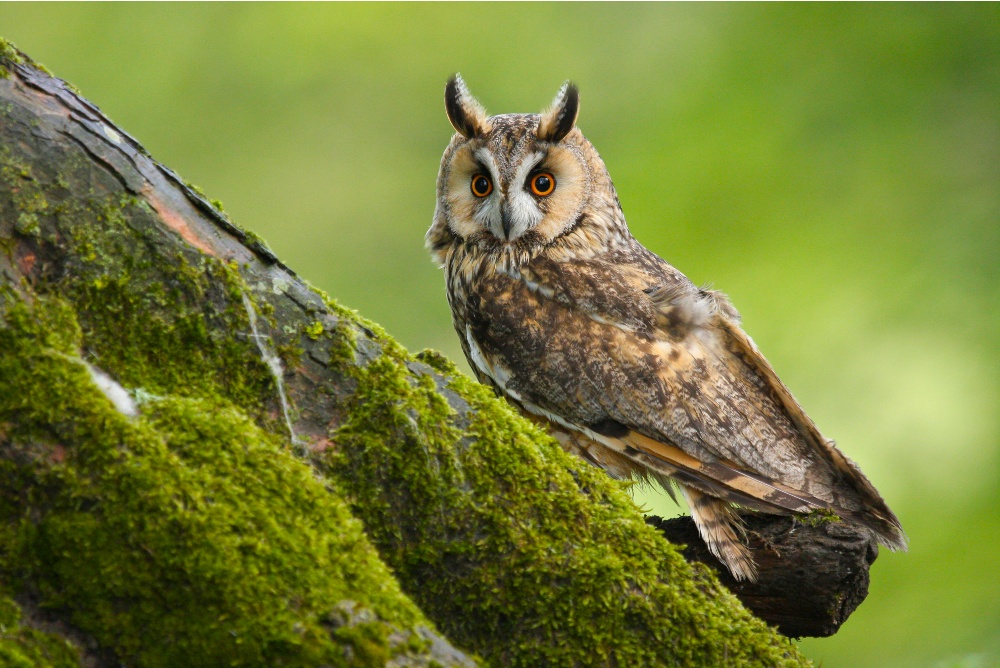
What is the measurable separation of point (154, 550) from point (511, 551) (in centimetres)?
64

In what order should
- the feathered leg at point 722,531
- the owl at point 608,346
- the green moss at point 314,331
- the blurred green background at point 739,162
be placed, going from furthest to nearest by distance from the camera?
the blurred green background at point 739,162 < the owl at point 608,346 < the feathered leg at point 722,531 < the green moss at point 314,331

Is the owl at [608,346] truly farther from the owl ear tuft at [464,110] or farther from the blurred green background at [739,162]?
the blurred green background at [739,162]

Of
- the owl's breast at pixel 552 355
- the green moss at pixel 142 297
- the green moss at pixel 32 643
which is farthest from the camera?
the owl's breast at pixel 552 355

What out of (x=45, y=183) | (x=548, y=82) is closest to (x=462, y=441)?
(x=45, y=183)

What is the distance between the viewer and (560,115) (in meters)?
3.29

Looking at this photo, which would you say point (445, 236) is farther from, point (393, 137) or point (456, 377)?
point (393, 137)

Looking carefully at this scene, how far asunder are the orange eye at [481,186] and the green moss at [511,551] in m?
1.67

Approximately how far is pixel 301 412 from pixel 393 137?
9.17m

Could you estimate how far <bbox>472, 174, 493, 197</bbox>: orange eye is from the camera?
3.37m

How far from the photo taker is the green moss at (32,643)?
136 centimetres

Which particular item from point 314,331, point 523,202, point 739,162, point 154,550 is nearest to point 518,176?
point 523,202

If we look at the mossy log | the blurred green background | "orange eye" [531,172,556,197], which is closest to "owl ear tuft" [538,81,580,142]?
"orange eye" [531,172,556,197]

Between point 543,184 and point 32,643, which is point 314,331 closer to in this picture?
point 32,643

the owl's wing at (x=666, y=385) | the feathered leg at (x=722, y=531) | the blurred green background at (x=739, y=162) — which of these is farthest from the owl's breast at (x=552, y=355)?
the blurred green background at (x=739, y=162)
